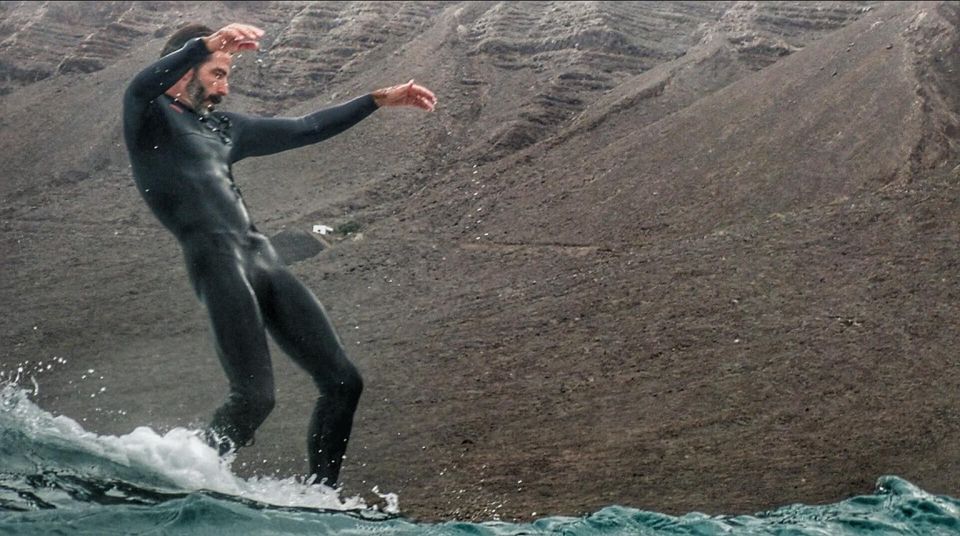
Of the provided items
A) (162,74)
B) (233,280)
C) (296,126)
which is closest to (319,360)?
(233,280)

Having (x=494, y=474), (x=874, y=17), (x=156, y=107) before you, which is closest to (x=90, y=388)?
(x=156, y=107)

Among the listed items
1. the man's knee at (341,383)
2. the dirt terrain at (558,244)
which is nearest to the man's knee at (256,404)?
the dirt terrain at (558,244)

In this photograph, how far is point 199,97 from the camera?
505 cm

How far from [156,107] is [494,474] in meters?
1.66

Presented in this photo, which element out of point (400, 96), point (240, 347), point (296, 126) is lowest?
point (240, 347)

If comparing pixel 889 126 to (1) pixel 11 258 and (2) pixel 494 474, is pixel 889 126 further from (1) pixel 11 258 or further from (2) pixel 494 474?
(1) pixel 11 258

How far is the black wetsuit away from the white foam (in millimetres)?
76

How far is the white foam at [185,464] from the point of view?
4977 millimetres

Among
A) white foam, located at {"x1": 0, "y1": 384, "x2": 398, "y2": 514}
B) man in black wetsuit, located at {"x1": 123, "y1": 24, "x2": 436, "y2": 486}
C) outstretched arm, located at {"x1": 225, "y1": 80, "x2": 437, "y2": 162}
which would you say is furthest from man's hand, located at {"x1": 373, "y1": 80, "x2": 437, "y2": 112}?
white foam, located at {"x1": 0, "y1": 384, "x2": 398, "y2": 514}

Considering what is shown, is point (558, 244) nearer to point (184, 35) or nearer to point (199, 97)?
point (199, 97)

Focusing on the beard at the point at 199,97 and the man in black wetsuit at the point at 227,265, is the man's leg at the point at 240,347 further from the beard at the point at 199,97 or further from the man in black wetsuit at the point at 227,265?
the beard at the point at 199,97

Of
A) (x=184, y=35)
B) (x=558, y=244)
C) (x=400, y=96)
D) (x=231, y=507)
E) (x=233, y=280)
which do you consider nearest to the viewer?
(x=231, y=507)

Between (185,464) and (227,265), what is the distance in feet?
2.24

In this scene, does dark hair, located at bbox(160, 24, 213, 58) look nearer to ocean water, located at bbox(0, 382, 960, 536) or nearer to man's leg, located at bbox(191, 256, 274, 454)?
man's leg, located at bbox(191, 256, 274, 454)
